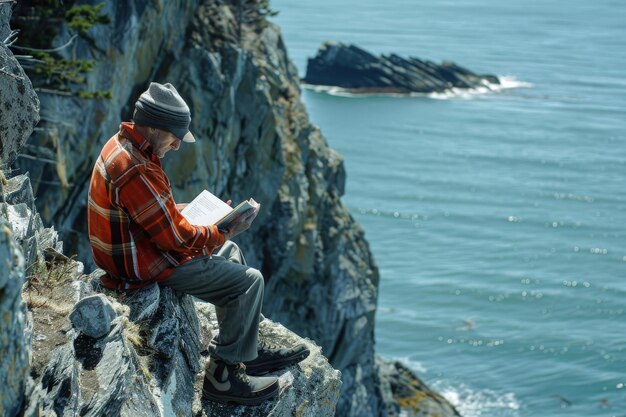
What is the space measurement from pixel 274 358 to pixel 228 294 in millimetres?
1072

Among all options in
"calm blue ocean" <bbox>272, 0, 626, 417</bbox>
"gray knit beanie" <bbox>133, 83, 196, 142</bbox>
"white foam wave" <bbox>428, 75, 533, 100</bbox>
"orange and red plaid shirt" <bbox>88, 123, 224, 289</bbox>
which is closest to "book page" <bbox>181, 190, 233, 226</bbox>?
"orange and red plaid shirt" <bbox>88, 123, 224, 289</bbox>

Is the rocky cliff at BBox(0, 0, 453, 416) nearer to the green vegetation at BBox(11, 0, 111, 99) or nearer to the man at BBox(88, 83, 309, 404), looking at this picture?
the green vegetation at BBox(11, 0, 111, 99)

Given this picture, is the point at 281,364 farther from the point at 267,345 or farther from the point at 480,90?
the point at 480,90

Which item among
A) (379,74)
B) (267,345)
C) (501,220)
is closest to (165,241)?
(267,345)

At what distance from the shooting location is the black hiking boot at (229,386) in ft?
29.4

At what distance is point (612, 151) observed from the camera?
3696 inches

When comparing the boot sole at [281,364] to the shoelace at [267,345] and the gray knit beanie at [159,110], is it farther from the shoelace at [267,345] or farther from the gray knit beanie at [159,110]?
the gray knit beanie at [159,110]

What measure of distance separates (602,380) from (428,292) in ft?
46.6

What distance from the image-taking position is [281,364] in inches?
381

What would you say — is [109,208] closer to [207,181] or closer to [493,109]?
[207,181]

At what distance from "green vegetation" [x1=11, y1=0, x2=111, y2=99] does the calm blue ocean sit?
31269mm

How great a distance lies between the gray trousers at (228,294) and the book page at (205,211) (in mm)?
430

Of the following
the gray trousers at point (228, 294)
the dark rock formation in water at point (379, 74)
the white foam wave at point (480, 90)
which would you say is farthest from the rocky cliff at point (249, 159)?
the dark rock formation in water at point (379, 74)

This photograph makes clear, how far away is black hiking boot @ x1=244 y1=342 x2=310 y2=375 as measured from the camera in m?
9.48
